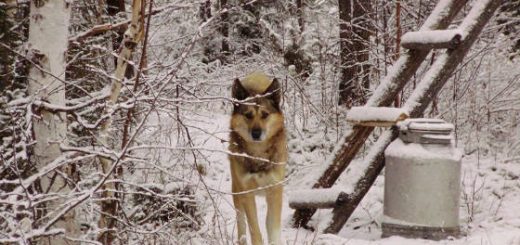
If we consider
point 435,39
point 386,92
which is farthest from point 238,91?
point 435,39

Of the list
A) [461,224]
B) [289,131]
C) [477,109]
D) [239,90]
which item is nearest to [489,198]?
[461,224]

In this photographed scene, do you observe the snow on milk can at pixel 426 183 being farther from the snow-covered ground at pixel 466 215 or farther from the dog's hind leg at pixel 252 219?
the dog's hind leg at pixel 252 219

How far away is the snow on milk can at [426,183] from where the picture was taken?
5082 millimetres

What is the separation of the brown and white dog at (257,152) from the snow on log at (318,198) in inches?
14.6

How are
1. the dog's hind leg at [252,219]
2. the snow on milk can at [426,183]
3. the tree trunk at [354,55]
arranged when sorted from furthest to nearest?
the tree trunk at [354,55] < the dog's hind leg at [252,219] < the snow on milk can at [426,183]

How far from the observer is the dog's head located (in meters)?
5.32

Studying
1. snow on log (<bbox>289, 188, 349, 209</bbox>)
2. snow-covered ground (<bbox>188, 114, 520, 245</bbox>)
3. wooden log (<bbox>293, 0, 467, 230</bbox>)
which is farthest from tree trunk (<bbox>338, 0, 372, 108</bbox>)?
snow on log (<bbox>289, 188, 349, 209</bbox>)

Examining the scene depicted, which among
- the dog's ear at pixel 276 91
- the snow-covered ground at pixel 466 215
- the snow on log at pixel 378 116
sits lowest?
the snow-covered ground at pixel 466 215

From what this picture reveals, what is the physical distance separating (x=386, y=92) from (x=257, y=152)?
1.48m

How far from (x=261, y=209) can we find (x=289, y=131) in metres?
2.72

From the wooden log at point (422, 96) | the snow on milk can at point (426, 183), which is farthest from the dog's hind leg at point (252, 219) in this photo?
the snow on milk can at point (426, 183)

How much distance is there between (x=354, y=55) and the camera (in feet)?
31.4

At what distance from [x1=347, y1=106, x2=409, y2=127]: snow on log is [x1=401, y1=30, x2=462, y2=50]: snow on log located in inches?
27.7

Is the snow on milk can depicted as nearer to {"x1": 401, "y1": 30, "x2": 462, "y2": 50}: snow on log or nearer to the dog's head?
{"x1": 401, "y1": 30, "x2": 462, "y2": 50}: snow on log
